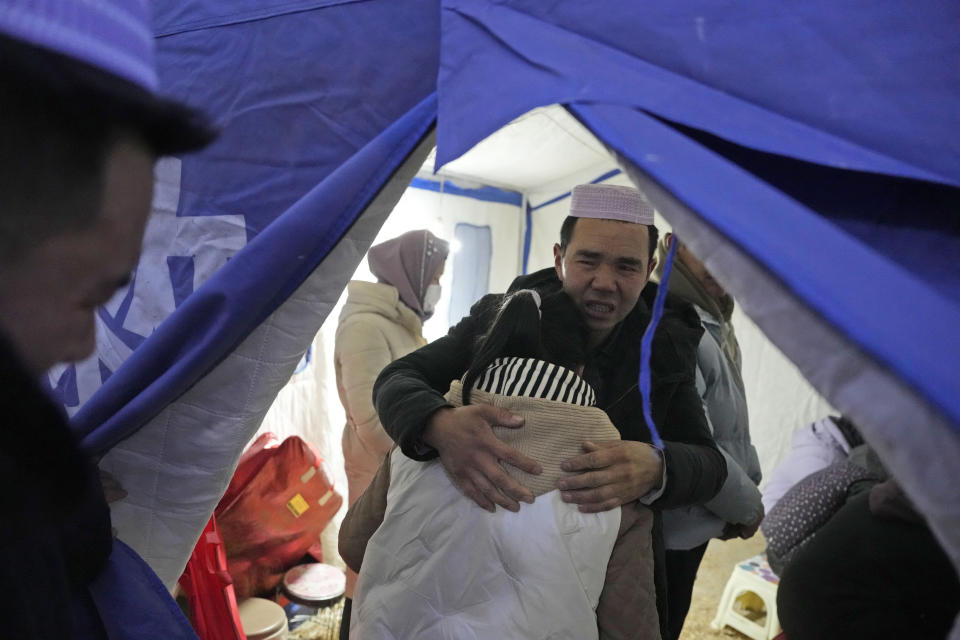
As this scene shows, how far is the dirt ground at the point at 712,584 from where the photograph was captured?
7.57 ft

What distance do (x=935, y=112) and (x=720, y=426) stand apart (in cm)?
69

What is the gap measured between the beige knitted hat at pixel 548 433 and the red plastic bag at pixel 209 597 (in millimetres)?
838

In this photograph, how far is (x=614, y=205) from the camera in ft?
3.09

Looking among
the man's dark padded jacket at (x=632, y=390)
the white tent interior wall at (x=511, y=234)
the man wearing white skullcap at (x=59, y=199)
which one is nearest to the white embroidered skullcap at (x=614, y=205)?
the man's dark padded jacket at (x=632, y=390)

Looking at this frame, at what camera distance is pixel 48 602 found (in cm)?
40

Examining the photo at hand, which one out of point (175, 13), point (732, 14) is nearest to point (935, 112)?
point (732, 14)

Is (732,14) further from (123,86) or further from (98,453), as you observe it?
(98,453)

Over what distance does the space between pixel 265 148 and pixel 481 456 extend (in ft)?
1.68

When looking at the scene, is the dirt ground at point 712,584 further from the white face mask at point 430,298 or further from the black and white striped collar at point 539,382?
the black and white striped collar at point 539,382

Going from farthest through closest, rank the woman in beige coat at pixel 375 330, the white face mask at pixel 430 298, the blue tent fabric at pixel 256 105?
the white face mask at pixel 430 298 → the woman in beige coat at pixel 375 330 → the blue tent fabric at pixel 256 105

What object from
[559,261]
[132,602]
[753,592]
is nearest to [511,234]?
[753,592]

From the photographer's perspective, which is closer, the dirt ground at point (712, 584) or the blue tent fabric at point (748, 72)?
the blue tent fabric at point (748, 72)

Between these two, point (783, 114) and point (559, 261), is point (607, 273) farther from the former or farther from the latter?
point (783, 114)

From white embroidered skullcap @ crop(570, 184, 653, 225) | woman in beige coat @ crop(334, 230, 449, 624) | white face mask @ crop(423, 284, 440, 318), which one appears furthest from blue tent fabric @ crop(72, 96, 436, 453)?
white face mask @ crop(423, 284, 440, 318)
